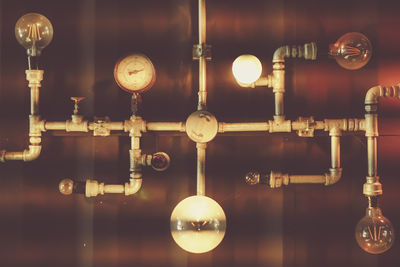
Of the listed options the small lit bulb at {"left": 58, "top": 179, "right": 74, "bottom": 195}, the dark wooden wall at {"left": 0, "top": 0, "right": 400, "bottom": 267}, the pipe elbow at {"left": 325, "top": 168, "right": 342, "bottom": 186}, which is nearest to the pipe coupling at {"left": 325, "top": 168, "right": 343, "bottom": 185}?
the pipe elbow at {"left": 325, "top": 168, "right": 342, "bottom": 186}

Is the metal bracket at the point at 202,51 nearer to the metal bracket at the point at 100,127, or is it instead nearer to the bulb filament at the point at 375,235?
the metal bracket at the point at 100,127

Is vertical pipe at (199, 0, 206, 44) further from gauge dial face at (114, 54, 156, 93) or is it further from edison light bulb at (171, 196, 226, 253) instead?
edison light bulb at (171, 196, 226, 253)

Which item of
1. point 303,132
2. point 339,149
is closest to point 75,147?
point 303,132

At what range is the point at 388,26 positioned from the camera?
1981mm

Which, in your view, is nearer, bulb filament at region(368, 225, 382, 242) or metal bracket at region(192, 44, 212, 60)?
bulb filament at region(368, 225, 382, 242)

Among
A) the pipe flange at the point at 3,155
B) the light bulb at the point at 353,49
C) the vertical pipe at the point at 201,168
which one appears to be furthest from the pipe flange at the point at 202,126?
the pipe flange at the point at 3,155

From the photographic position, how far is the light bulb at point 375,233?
170cm

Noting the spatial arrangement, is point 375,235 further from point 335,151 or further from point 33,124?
point 33,124

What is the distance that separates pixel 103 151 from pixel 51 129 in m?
0.29

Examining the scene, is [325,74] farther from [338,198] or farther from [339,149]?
[338,198]

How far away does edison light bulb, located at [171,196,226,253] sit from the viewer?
1708 millimetres

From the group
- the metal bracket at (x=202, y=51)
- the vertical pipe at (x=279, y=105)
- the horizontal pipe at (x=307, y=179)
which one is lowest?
the horizontal pipe at (x=307, y=179)

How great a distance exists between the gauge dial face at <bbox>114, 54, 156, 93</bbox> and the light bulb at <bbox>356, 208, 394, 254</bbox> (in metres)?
1.24

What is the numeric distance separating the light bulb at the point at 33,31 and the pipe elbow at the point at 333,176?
5.16 feet
